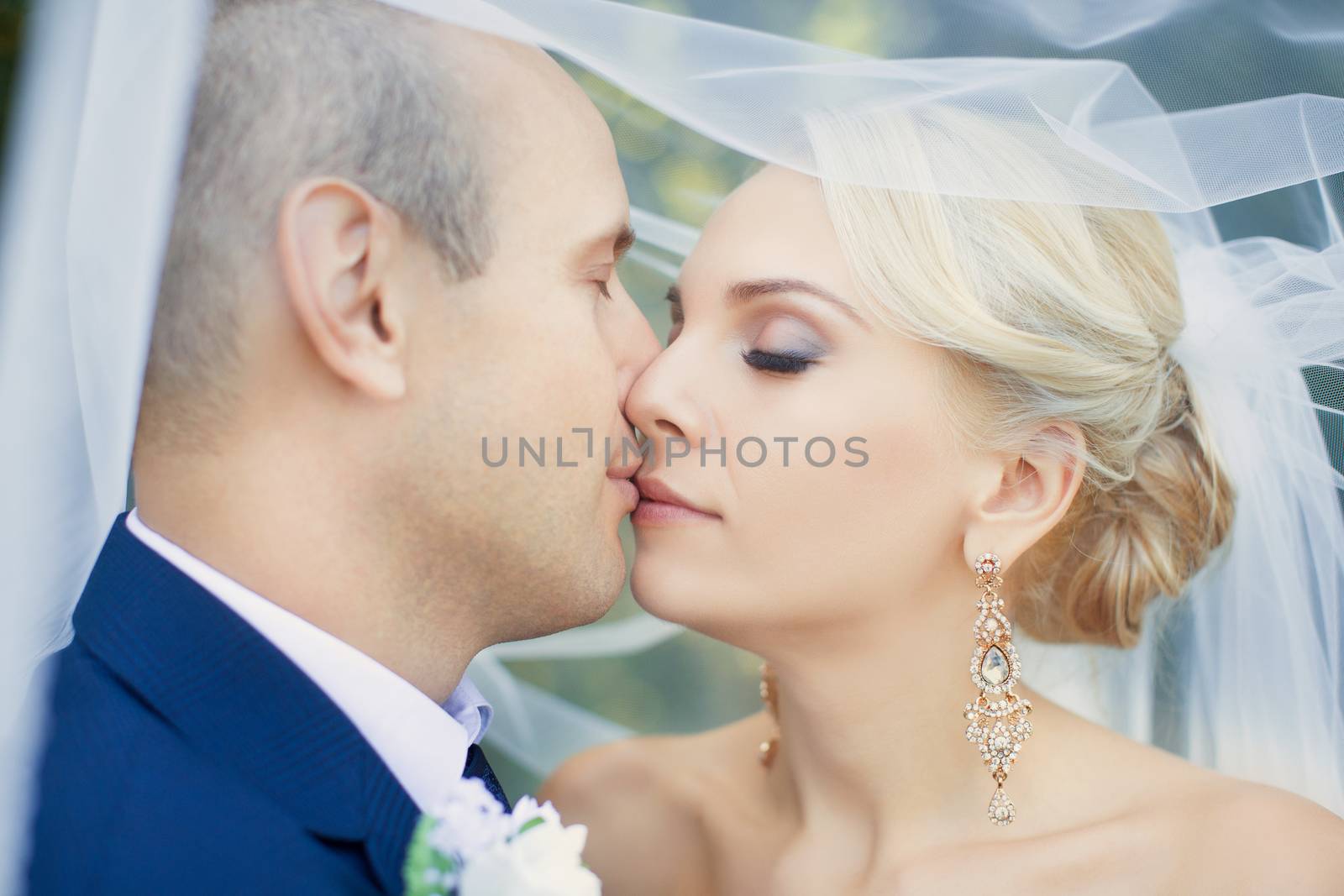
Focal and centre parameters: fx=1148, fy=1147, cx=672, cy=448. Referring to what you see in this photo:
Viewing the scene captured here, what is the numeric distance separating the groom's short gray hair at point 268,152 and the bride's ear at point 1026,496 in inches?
53.7

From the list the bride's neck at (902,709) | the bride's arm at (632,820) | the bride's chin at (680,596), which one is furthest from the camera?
the bride's arm at (632,820)

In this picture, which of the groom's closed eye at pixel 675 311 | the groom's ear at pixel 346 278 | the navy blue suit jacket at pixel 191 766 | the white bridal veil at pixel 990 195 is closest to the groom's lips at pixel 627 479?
the groom's closed eye at pixel 675 311

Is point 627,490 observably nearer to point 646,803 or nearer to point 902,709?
point 902,709

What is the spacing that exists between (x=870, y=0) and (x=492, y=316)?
3.81 ft

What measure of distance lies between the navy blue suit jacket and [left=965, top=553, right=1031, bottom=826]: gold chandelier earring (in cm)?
143

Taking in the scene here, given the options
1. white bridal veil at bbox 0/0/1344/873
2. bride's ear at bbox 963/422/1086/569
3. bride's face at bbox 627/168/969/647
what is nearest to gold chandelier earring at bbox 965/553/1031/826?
bride's ear at bbox 963/422/1086/569

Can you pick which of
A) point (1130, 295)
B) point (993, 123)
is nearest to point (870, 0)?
point (993, 123)

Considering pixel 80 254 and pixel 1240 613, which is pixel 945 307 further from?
pixel 80 254

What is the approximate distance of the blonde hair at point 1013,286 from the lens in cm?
255

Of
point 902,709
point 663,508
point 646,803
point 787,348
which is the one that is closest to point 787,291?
point 787,348

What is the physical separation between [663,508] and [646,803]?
3.93 ft

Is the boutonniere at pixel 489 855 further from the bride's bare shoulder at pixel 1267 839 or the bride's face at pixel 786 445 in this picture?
the bride's bare shoulder at pixel 1267 839

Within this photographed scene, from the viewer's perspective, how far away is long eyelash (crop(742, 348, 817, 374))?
2.59m

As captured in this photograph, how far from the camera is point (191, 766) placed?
1923mm
